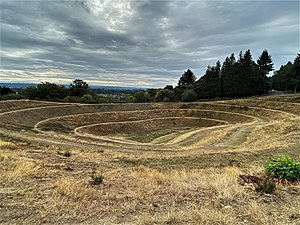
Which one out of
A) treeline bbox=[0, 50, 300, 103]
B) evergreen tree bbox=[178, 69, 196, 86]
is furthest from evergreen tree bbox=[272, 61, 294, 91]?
evergreen tree bbox=[178, 69, 196, 86]

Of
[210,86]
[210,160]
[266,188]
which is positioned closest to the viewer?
[266,188]

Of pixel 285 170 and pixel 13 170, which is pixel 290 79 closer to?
pixel 285 170

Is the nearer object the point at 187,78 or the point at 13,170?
the point at 13,170

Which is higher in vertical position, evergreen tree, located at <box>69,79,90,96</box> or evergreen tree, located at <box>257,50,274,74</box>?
evergreen tree, located at <box>257,50,274,74</box>

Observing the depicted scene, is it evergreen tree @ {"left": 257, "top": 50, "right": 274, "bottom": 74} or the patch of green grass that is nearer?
the patch of green grass

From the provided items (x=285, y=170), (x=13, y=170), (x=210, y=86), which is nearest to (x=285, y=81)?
(x=210, y=86)

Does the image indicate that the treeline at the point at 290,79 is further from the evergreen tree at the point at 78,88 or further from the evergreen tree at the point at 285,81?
the evergreen tree at the point at 78,88

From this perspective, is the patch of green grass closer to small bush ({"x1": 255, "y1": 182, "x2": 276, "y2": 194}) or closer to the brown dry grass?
the brown dry grass

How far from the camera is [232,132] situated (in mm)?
33781

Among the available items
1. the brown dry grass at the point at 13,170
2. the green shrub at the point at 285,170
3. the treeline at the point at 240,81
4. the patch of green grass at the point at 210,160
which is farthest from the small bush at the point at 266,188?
the treeline at the point at 240,81

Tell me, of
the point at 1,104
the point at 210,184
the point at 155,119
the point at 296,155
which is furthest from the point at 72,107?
the point at 210,184

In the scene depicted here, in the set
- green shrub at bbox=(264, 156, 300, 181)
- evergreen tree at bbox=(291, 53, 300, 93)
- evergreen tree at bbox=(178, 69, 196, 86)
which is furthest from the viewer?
evergreen tree at bbox=(178, 69, 196, 86)

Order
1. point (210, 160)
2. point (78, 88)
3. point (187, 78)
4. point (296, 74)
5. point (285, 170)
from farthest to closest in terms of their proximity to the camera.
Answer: point (187, 78), point (78, 88), point (296, 74), point (210, 160), point (285, 170)

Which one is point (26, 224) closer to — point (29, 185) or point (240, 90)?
point (29, 185)
